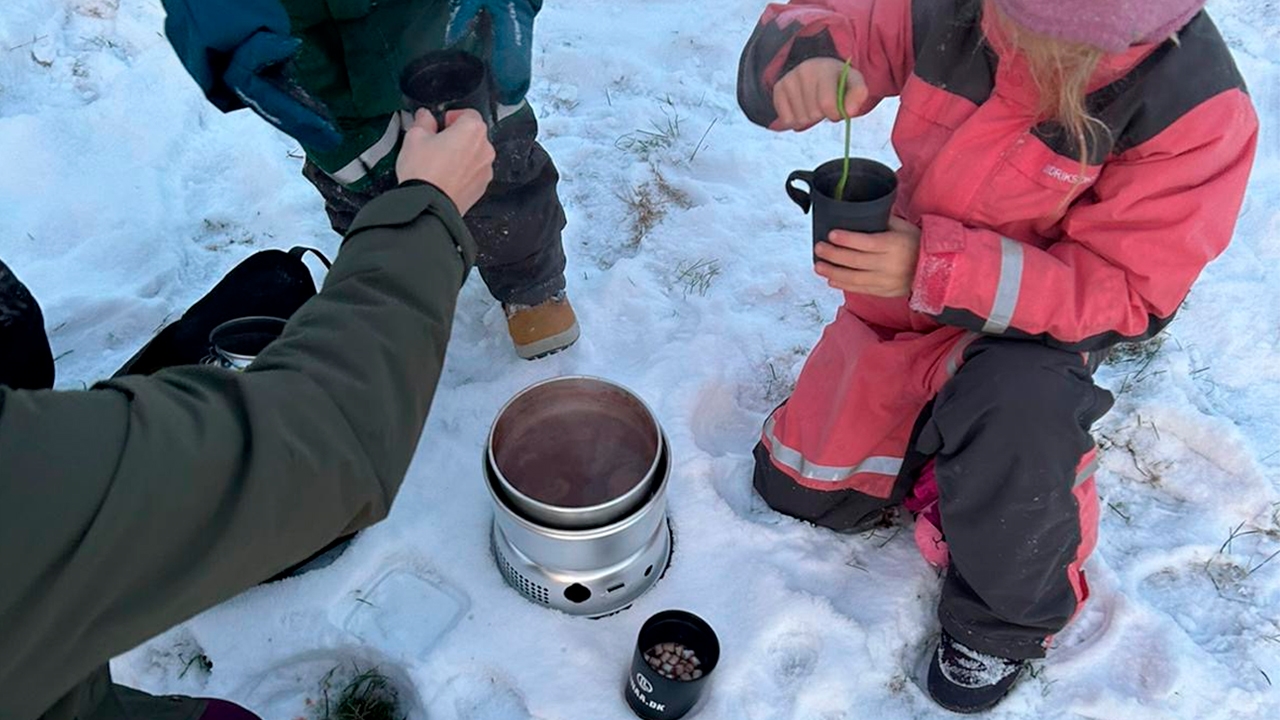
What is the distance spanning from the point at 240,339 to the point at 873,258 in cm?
118

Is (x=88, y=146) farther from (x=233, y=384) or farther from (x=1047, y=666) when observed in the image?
(x=1047, y=666)

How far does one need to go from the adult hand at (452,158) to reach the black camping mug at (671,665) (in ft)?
2.64

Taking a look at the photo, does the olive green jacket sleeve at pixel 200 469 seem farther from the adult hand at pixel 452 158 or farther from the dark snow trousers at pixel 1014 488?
the dark snow trousers at pixel 1014 488

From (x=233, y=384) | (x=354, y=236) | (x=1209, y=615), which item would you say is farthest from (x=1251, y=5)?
(x=233, y=384)

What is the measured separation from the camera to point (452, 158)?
4.45 feet

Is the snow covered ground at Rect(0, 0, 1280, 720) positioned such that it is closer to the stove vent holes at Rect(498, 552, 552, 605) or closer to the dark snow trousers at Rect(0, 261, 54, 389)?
the stove vent holes at Rect(498, 552, 552, 605)

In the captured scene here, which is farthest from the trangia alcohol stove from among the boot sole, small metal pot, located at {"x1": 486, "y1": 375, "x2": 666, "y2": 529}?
the boot sole

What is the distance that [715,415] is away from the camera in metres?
2.17

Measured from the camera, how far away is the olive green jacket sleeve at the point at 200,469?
853mm

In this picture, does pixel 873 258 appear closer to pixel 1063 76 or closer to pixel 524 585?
pixel 1063 76

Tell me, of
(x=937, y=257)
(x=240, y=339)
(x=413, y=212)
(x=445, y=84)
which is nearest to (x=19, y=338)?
(x=240, y=339)

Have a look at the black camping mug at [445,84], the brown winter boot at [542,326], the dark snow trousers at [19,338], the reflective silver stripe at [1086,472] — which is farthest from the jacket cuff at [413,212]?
the reflective silver stripe at [1086,472]

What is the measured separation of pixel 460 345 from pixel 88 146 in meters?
1.33

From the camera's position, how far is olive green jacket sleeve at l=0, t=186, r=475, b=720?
2.80 feet
